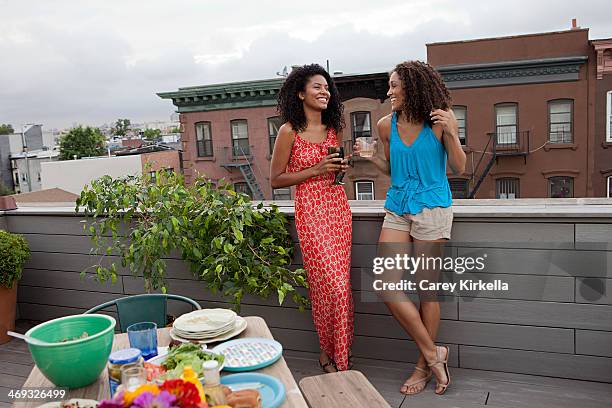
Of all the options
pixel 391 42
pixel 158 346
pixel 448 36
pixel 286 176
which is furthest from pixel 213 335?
pixel 448 36

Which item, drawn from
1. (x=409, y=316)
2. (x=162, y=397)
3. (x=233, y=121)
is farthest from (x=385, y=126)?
(x=233, y=121)

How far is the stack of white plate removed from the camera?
135cm

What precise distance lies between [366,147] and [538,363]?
1215 mm

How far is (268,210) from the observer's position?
254 centimetres

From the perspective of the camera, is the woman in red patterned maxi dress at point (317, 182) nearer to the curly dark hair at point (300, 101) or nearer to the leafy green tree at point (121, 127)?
the curly dark hair at point (300, 101)

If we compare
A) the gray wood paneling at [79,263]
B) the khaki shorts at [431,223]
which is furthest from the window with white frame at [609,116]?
the gray wood paneling at [79,263]

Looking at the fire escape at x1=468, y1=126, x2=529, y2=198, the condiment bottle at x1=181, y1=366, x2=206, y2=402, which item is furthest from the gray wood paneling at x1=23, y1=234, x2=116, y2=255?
the fire escape at x1=468, y1=126, x2=529, y2=198

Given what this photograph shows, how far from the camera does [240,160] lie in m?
5.50

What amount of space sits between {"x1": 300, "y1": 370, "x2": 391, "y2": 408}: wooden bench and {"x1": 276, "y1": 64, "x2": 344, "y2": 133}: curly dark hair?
107cm

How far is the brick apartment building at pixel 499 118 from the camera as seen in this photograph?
13.1 feet

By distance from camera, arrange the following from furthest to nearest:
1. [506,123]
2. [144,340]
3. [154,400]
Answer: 1. [506,123]
2. [144,340]
3. [154,400]

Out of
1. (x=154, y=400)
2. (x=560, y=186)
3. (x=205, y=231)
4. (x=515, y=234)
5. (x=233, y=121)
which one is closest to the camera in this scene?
(x=154, y=400)

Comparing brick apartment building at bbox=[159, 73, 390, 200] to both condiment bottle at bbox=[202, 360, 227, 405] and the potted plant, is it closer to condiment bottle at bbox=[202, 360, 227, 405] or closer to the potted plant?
the potted plant

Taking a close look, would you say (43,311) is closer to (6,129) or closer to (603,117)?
(6,129)
